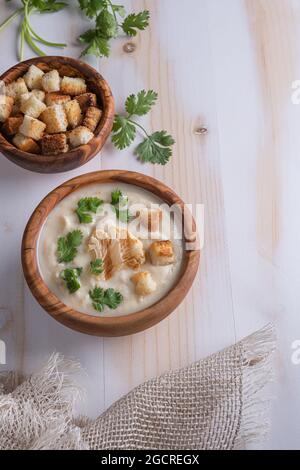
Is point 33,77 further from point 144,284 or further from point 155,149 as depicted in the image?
point 144,284

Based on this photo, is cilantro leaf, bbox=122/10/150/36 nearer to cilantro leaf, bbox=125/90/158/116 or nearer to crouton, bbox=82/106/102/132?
cilantro leaf, bbox=125/90/158/116

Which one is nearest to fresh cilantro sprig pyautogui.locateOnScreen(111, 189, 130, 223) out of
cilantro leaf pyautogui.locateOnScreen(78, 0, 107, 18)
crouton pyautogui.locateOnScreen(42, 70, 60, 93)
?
crouton pyautogui.locateOnScreen(42, 70, 60, 93)

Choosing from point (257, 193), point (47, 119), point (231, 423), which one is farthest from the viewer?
point (257, 193)

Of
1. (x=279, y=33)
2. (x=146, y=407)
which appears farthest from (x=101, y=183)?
(x=279, y=33)

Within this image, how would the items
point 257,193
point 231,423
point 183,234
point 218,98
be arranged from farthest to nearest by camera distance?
1. point 218,98
2. point 257,193
3. point 183,234
4. point 231,423

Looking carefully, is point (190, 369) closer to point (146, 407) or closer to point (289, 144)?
point (146, 407)

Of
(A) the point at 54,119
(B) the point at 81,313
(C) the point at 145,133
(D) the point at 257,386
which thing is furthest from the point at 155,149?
(D) the point at 257,386

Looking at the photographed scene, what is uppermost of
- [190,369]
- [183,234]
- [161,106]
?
[161,106]
